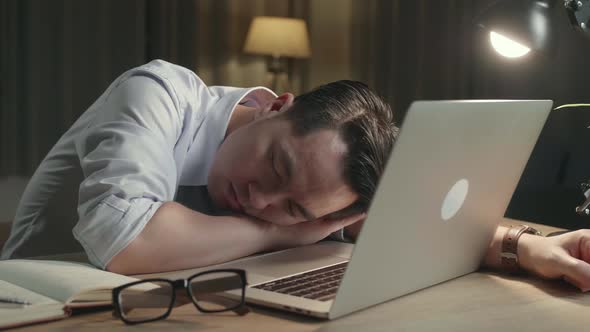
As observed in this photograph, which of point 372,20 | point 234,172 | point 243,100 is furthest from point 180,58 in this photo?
point 234,172

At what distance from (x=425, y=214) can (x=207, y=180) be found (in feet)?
1.68

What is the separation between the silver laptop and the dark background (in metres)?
2.18

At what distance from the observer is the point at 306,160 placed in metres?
1.10

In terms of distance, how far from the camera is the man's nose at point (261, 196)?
111 cm

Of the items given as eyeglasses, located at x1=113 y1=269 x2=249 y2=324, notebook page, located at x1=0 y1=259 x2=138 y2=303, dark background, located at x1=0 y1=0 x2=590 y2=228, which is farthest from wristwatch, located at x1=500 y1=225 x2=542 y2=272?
dark background, located at x1=0 y1=0 x2=590 y2=228

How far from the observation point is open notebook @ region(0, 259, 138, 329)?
758mm

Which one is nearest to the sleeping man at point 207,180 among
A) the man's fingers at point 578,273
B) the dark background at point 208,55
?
the man's fingers at point 578,273

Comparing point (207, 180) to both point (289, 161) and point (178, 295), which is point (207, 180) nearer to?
point (289, 161)

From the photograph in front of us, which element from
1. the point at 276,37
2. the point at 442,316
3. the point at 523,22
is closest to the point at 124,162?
the point at 442,316

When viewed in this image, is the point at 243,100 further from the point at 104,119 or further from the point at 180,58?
the point at 180,58

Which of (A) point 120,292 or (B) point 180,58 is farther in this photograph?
(B) point 180,58

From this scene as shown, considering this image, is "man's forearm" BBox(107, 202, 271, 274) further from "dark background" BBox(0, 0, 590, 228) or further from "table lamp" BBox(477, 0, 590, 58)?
"dark background" BBox(0, 0, 590, 228)

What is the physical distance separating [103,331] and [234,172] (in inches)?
18.0

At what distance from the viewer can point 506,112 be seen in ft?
3.02
